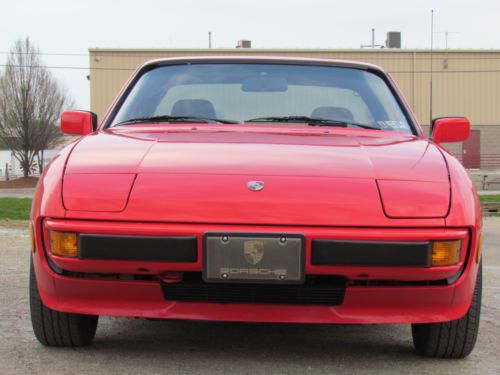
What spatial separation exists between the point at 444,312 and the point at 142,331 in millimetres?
1416

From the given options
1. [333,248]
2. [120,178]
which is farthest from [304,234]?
Result: [120,178]

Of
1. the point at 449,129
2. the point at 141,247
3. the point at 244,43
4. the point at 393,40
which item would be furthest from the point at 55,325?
the point at 393,40

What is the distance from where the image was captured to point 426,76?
36.3m

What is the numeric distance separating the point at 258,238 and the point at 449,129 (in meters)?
1.69

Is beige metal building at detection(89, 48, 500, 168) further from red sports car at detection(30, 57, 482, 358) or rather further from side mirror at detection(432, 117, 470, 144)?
red sports car at detection(30, 57, 482, 358)

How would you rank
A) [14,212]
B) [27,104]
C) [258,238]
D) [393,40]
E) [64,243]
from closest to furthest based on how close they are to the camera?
[258,238] < [64,243] < [14,212] < [27,104] < [393,40]

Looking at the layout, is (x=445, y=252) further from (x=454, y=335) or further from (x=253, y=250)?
(x=253, y=250)

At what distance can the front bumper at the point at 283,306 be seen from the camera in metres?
2.48

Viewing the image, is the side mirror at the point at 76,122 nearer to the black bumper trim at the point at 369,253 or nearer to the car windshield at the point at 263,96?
the car windshield at the point at 263,96

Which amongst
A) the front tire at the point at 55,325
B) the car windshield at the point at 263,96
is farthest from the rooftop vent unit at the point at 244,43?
the front tire at the point at 55,325

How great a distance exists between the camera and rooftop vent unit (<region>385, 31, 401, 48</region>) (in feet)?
133

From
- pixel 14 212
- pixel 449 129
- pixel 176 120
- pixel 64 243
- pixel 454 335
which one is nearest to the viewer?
pixel 64 243

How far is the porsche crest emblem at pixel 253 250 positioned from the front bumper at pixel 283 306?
0.78ft

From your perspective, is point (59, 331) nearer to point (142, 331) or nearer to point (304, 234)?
point (142, 331)
